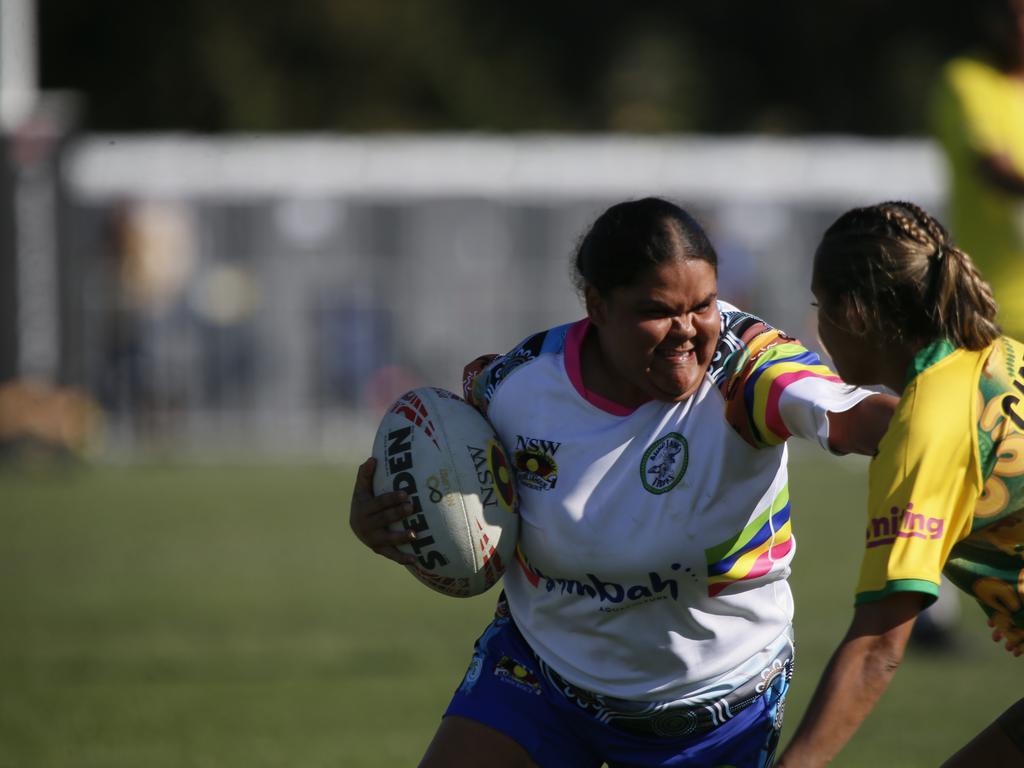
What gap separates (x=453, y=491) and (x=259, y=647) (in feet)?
15.8

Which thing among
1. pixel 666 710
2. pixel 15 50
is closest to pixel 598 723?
pixel 666 710

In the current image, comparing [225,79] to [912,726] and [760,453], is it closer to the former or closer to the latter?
[912,726]

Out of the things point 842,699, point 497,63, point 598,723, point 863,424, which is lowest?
point 497,63

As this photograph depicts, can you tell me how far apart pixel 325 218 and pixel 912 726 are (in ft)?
51.4

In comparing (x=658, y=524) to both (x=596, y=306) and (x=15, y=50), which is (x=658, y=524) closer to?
(x=596, y=306)

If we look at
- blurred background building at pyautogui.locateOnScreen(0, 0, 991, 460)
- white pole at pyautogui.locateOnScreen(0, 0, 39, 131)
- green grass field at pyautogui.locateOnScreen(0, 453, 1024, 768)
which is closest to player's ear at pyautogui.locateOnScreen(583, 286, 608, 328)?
green grass field at pyautogui.locateOnScreen(0, 453, 1024, 768)

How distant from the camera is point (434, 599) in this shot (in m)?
10.2

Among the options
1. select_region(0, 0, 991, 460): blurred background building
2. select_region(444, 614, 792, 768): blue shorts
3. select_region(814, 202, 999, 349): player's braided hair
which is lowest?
select_region(0, 0, 991, 460): blurred background building

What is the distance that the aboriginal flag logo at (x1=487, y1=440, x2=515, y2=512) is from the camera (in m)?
3.96

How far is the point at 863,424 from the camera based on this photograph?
3451 mm

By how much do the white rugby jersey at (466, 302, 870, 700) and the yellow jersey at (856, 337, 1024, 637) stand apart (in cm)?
42

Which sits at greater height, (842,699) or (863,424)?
(863,424)

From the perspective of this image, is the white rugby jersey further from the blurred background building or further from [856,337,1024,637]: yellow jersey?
the blurred background building

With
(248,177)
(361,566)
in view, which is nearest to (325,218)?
(248,177)
